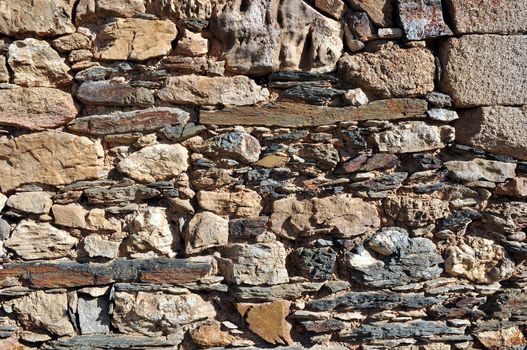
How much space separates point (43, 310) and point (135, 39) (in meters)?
1.13

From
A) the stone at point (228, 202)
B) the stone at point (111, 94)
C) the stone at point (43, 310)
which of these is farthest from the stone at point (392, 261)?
the stone at point (43, 310)

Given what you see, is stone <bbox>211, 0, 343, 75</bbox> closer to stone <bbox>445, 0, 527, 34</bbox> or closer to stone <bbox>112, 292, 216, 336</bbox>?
stone <bbox>445, 0, 527, 34</bbox>

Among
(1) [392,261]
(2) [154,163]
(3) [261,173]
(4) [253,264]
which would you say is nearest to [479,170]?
(1) [392,261]

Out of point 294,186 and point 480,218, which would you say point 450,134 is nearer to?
point 480,218

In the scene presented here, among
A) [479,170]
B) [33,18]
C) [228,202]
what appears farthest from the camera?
[479,170]

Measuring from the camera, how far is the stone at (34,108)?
204 cm

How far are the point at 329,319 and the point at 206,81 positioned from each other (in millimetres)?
1100

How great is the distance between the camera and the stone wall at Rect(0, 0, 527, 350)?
2.07 m

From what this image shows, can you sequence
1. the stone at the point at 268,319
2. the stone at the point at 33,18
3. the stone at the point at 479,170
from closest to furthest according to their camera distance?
the stone at the point at 33,18 → the stone at the point at 268,319 → the stone at the point at 479,170

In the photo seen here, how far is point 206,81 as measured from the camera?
211cm

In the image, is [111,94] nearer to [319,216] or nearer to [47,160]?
[47,160]

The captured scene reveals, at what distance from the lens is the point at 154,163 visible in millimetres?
2098

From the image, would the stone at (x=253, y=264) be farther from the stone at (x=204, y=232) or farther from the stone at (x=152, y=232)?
the stone at (x=152, y=232)

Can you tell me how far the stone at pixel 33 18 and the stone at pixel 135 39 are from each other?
17 cm
